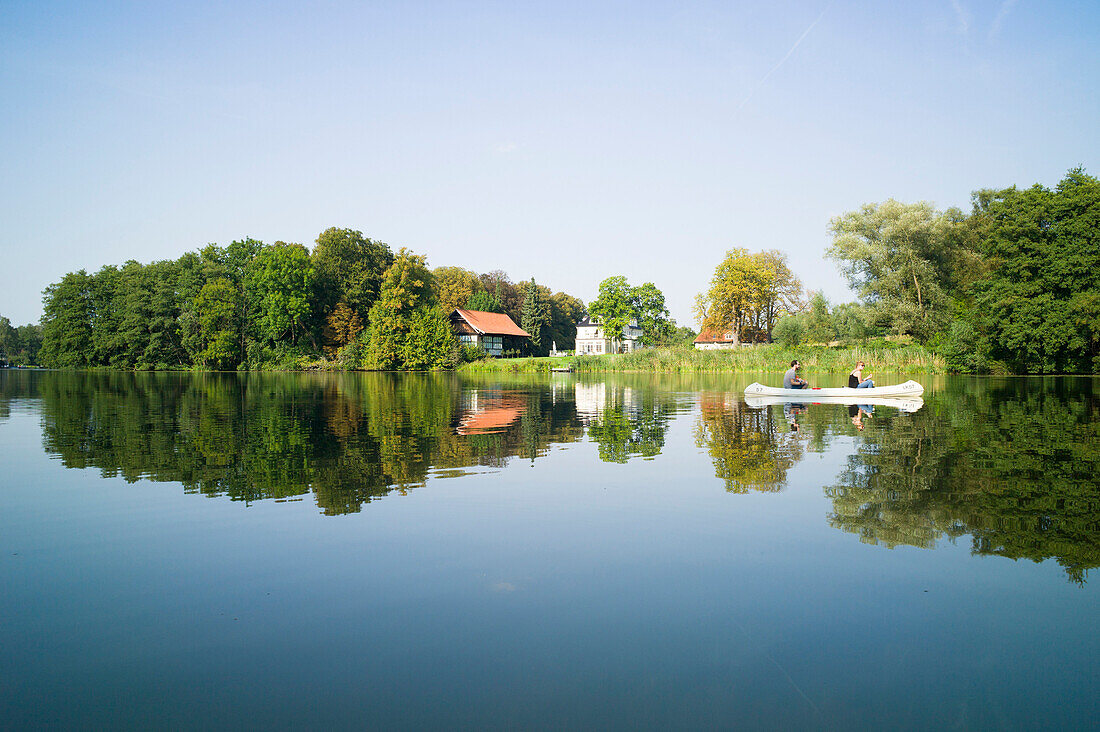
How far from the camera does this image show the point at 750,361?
202 feet

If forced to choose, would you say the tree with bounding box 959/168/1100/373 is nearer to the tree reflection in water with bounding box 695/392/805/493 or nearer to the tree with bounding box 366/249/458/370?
the tree reflection in water with bounding box 695/392/805/493

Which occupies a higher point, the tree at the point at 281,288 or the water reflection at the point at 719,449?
the tree at the point at 281,288

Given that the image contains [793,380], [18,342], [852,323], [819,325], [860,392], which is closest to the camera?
[860,392]

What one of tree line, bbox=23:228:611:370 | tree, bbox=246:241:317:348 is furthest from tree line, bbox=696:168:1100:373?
tree, bbox=246:241:317:348

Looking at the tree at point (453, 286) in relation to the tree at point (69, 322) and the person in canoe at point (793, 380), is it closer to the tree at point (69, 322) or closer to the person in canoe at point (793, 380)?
the tree at point (69, 322)

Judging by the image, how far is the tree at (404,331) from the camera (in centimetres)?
8012

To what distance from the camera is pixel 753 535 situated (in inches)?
308

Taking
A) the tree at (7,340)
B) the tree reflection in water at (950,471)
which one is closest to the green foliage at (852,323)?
the tree reflection in water at (950,471)

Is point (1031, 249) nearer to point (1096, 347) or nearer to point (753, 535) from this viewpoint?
point (1096, 347)

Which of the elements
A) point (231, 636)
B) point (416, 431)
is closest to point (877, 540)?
point (231, 636)

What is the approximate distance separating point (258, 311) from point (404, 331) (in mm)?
19655

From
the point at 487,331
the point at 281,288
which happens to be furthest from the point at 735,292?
the point at 281,288

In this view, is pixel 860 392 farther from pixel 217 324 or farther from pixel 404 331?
pixel 217 324

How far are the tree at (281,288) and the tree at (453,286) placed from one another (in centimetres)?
2728
